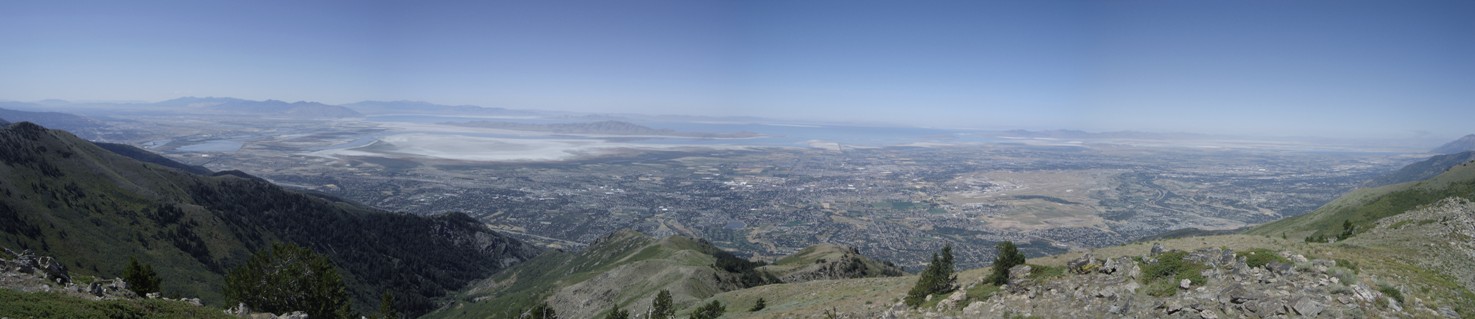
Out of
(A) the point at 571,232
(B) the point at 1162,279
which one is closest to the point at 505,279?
(A) the point at 571,232

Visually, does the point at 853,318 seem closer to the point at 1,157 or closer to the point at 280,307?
the point at 280,307

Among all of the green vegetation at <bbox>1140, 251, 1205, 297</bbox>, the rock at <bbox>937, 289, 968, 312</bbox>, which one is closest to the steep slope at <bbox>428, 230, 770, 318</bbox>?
the rock at <bbox>937, 289, 968, 312</bbox>

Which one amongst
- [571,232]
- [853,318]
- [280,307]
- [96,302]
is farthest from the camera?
[571,232]

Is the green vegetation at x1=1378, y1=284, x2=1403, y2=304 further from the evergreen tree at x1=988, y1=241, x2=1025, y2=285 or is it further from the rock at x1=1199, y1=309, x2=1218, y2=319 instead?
the evergreen tree at x1=988, y1=241, x2=1025, y2=285

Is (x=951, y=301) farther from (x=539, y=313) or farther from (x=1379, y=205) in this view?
(x=1379, y=205)

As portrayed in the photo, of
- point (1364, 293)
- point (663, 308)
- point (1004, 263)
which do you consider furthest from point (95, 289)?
point (1364, 293)

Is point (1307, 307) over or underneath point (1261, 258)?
underneath

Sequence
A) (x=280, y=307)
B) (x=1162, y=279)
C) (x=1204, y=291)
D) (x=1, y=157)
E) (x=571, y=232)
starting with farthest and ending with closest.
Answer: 1. (x=571, y=232)
2. (x=1, y=157)
3. (x=280, y=307)
4. (x=1162, y=279)
5. (x=1204, y=291)
